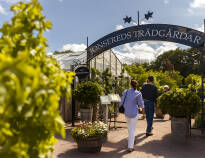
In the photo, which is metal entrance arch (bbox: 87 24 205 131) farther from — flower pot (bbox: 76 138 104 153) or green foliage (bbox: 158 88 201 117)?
flower pot (bbox: 76 138 104 153)

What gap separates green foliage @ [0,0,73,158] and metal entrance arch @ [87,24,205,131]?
228 inches

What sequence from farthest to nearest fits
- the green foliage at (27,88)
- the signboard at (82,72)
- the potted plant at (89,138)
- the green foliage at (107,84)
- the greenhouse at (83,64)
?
the green foliage at (107,84), the signboard at (82,72), the greenhouse at (83,64), the potted plant at (89,138), the green foliage at (27,88)

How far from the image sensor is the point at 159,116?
994cm

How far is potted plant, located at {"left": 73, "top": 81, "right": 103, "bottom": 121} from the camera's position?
7473mm

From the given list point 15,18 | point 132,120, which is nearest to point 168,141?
point 132,120

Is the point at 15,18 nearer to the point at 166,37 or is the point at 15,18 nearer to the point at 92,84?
the point at 92,84

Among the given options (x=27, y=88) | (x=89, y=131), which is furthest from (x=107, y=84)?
(x=27, y=88)

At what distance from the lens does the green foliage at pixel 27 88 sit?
114 cm

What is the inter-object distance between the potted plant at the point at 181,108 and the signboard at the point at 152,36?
7.17ft

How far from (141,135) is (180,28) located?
3956 millimetres

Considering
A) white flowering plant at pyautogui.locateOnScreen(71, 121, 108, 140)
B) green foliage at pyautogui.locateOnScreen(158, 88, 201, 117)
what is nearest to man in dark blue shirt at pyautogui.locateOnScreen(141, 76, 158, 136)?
green foliage at pyautogui.locateOnScreen(158, 88, 201, 117)

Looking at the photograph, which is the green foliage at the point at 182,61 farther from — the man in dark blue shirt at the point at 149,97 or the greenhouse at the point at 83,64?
the man in dark blue shirt at the point at 149,97

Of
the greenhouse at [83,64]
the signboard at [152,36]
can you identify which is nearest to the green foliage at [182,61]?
the greenhouse at [83,64]

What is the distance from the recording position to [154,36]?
7.92 m
